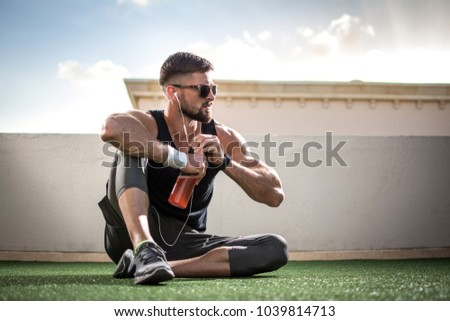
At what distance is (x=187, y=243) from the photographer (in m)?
2.39

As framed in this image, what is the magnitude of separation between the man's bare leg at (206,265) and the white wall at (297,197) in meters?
2.36

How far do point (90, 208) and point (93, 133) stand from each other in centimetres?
69

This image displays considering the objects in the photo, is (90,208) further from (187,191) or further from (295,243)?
(187,191)

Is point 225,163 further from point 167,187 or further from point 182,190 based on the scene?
point 167,187

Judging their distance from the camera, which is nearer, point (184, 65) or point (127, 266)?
point (127, 266)

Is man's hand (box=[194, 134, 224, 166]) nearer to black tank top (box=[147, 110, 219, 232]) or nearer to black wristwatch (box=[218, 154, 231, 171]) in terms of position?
black wristwatch (box=[218, 154, 231, 171])

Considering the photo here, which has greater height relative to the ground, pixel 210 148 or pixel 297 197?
pixel 210 148

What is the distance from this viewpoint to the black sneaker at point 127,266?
2.06 metres

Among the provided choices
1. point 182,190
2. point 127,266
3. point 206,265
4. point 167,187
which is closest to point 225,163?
point 182,190

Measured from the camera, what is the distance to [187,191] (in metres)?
2.26

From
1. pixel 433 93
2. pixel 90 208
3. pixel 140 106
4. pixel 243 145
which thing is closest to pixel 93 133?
pixel 90 208

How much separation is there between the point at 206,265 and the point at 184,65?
930 millimetres

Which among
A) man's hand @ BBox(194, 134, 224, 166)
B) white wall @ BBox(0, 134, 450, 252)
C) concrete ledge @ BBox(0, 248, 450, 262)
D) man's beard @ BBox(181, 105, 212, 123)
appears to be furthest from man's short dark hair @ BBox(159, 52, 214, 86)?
concrete ledge @ BBox(0, 248, 450, 262)

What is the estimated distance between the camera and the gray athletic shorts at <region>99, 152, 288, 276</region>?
2.27m
